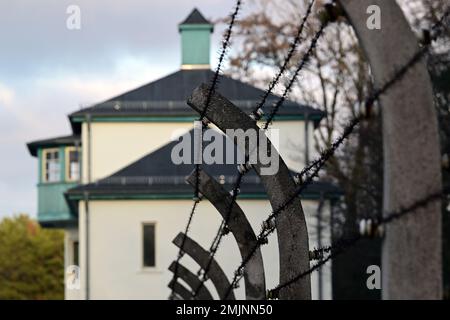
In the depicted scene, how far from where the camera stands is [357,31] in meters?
4.50

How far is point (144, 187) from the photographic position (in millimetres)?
47375

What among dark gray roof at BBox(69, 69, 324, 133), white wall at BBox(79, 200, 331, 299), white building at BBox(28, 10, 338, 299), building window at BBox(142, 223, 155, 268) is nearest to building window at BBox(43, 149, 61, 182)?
white building at BBox(28, 10, 338, 299)

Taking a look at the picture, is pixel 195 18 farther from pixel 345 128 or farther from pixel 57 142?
pixel 345 128

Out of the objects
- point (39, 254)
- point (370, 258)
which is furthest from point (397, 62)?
point (39, 254)

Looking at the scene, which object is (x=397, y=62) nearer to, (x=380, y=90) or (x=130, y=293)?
(x=380, y=90)

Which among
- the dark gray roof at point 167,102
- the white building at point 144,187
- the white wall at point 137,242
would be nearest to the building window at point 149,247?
the white building at point 144,187

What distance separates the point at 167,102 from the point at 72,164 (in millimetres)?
4238

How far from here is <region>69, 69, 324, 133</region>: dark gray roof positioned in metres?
52.1

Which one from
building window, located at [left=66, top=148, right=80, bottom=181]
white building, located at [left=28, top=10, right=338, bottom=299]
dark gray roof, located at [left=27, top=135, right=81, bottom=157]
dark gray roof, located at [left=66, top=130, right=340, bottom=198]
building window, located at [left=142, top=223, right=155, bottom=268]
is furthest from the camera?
dark gray roof, located at [left=27, top=135, right=81, bottom=157]

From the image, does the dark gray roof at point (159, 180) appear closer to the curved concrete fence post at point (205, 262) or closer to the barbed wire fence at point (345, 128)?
the curved concrete fence post at point (205, 262)

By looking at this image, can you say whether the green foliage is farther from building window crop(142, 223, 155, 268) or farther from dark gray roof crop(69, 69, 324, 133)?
building window crop(142, 223, 155, 268)

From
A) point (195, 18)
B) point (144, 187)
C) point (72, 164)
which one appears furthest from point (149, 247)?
point (195, 18)

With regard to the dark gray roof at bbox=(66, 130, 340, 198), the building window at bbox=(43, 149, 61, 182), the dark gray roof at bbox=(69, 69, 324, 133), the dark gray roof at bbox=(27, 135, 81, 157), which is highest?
the dark gray roof at bbox=(69, 69, 324, 133)

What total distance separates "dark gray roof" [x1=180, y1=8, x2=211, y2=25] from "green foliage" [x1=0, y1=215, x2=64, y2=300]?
32422mm
